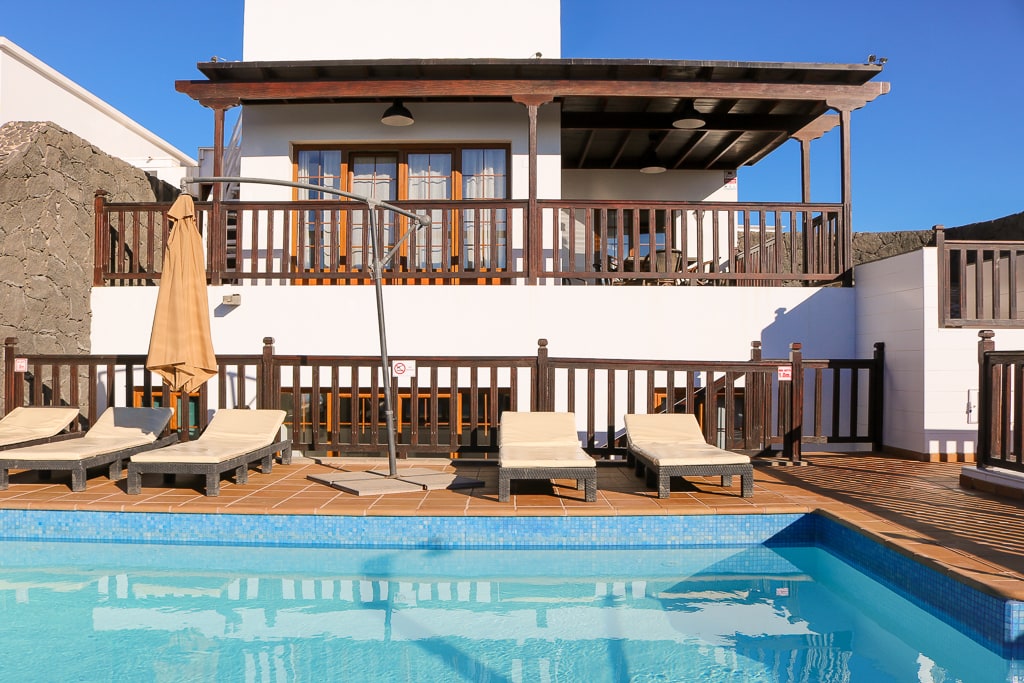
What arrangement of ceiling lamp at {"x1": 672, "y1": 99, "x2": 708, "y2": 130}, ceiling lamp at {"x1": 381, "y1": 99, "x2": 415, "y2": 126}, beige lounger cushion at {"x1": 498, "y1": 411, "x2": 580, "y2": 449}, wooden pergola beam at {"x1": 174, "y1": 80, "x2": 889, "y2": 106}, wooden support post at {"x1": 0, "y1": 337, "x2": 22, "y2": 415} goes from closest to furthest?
beige lounger cushion at {"x1": 498, "y1": 411, "x2": 580, "y2": 449}
wooden support post at {"x1": 0, "y1": 337, "x2": 22, "y2": 415}
wooden pergola beam at {"x1": 174, "y1": 80, "x2": 889, "y2": 106}
ceiling lamp at {"x1": 381, "y1": 99, "x2": 415, "y2": 126}
ceiling lamp at {"x1": 672, "y1": 99, "x2": 708, "y2": 130}

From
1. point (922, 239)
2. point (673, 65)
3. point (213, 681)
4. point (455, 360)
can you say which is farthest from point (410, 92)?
point (922, 239)

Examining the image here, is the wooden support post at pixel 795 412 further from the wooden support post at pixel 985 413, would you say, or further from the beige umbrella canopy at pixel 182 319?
the beige umbrella canopy at pixel 182 319

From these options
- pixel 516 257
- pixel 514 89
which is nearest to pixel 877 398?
pixel 516 257

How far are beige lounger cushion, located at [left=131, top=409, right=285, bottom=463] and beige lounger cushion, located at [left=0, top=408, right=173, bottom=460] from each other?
1.65 ft

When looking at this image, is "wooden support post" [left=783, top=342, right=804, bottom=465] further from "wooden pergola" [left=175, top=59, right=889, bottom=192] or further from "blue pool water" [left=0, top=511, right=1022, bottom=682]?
"wooden pergola" [left=175, top=59, right=889, bottom=192]

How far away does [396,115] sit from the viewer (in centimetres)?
950

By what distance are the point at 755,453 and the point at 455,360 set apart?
326 cm

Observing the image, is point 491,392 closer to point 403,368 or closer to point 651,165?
point 403,368

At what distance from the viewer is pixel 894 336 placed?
7922mm

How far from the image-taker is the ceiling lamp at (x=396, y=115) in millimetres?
9520

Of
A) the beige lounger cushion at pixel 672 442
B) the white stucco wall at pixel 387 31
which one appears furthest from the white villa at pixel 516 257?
the white stucco wall at pixel 387 31

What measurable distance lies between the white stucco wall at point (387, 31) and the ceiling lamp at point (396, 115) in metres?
1.49

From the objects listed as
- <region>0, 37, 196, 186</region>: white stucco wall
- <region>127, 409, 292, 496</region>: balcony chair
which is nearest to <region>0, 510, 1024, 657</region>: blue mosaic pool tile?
<region>127, 409, 292, 496</region>: balcony chair

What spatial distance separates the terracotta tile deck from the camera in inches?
175
